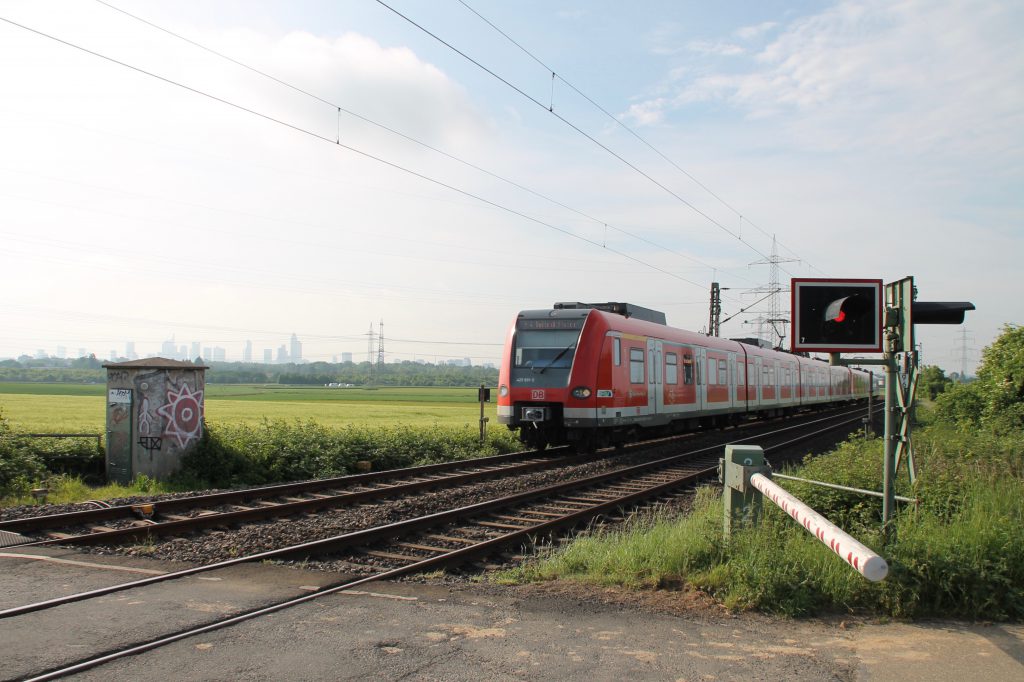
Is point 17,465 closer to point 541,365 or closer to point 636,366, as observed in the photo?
point 541,365

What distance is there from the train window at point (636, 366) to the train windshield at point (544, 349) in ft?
6.75

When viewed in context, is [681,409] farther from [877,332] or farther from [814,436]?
[877,332]

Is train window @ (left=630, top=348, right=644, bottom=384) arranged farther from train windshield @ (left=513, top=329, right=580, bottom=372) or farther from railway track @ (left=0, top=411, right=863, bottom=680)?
railway track @ (left=0, top=411, right=863, bottom=680)

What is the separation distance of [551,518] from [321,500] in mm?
3153

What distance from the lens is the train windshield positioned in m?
16.5

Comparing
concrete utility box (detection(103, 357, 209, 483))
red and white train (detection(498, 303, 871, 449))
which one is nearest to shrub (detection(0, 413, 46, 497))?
concrete utility box (detection(103, 357, 209, 483))

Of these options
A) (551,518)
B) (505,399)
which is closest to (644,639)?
(551,518)

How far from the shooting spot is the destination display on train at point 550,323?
54.3 feet

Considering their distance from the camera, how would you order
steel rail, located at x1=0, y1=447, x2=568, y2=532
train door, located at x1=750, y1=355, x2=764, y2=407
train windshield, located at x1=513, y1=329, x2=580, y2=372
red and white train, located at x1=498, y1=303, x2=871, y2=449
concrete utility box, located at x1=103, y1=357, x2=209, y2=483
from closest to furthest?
steel rail, located at x1=0, y1=447, x2=568, y2=532 < concrete utility box, located at x1=103, y1=357, x2=209, y2=483 < red and white train, located at x1=498, y1=303, x2=871, y2=449 < train windshield, located at x1=513, y1=329, x2=580, y2=372 < train door, located at x1=750, y1=355, x2=764, y2=407

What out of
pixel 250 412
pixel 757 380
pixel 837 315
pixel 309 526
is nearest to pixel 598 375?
pixel 309 526

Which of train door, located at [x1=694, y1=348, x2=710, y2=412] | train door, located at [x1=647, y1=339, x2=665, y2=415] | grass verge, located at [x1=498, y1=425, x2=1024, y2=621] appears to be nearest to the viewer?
grass verge, located at [x1=498, y1=425, x2=1024, y2=621]

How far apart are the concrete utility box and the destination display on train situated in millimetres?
6822

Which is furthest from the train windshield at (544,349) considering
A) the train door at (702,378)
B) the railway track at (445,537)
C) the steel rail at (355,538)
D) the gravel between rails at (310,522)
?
the train door at (702,378)

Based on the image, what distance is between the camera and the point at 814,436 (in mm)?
23625
